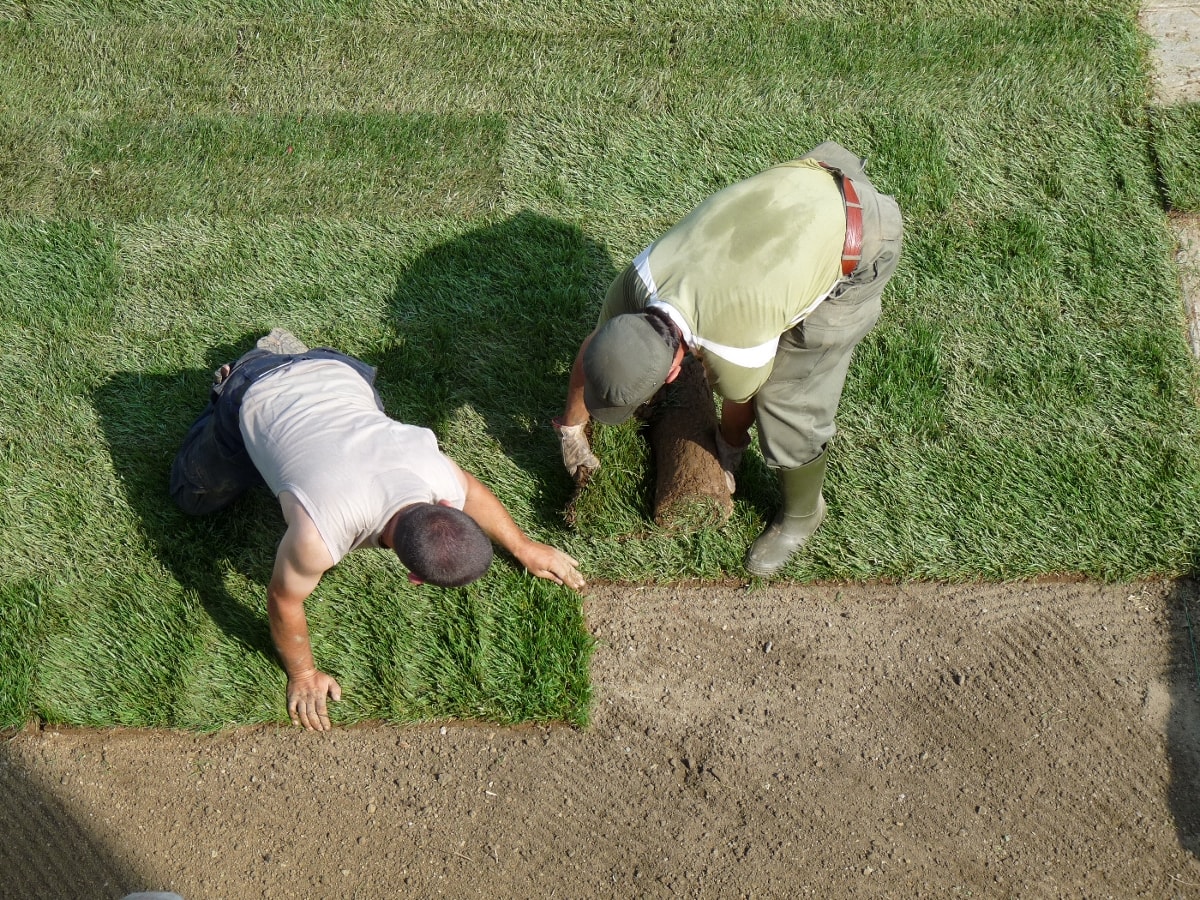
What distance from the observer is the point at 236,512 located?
433cm

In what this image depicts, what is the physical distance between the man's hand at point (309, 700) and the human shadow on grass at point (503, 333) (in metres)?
1.11

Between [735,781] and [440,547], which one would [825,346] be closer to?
[440,547]

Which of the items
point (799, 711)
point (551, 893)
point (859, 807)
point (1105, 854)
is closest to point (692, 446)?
point (799, 711)

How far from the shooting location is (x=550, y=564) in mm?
4082

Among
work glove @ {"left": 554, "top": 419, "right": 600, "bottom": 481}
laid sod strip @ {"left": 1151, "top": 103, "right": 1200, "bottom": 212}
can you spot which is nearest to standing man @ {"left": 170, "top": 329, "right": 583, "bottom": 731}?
work glove @ {"left": 554, "top": 419, "right": 600, "bottom": 481}

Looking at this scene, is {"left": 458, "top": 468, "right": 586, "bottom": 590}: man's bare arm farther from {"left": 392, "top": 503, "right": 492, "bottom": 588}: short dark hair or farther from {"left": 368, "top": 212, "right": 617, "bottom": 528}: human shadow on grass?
{"left": 392, "top": 503, "right": 492, "bottom": 588}: short dark hair

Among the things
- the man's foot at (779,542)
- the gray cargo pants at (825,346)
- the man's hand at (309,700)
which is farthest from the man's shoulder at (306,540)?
the man's foot at (779,542)

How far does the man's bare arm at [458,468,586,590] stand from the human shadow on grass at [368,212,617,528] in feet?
0.93

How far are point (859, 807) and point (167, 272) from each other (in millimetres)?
4002

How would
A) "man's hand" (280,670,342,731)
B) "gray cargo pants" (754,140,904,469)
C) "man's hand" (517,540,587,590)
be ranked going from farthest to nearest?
"man's hand" (517,540,587,590)
"man's hand" (280,670,342,731)
"gray cargo pants" (754,140,904,469)

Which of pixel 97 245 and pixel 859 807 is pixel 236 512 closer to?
pixel 97 245

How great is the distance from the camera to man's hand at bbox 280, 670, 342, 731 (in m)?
3.92

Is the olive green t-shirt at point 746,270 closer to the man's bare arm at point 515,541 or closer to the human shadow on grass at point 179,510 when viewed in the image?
the man's bare arm at point 515,541

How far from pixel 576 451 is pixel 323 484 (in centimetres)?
123
